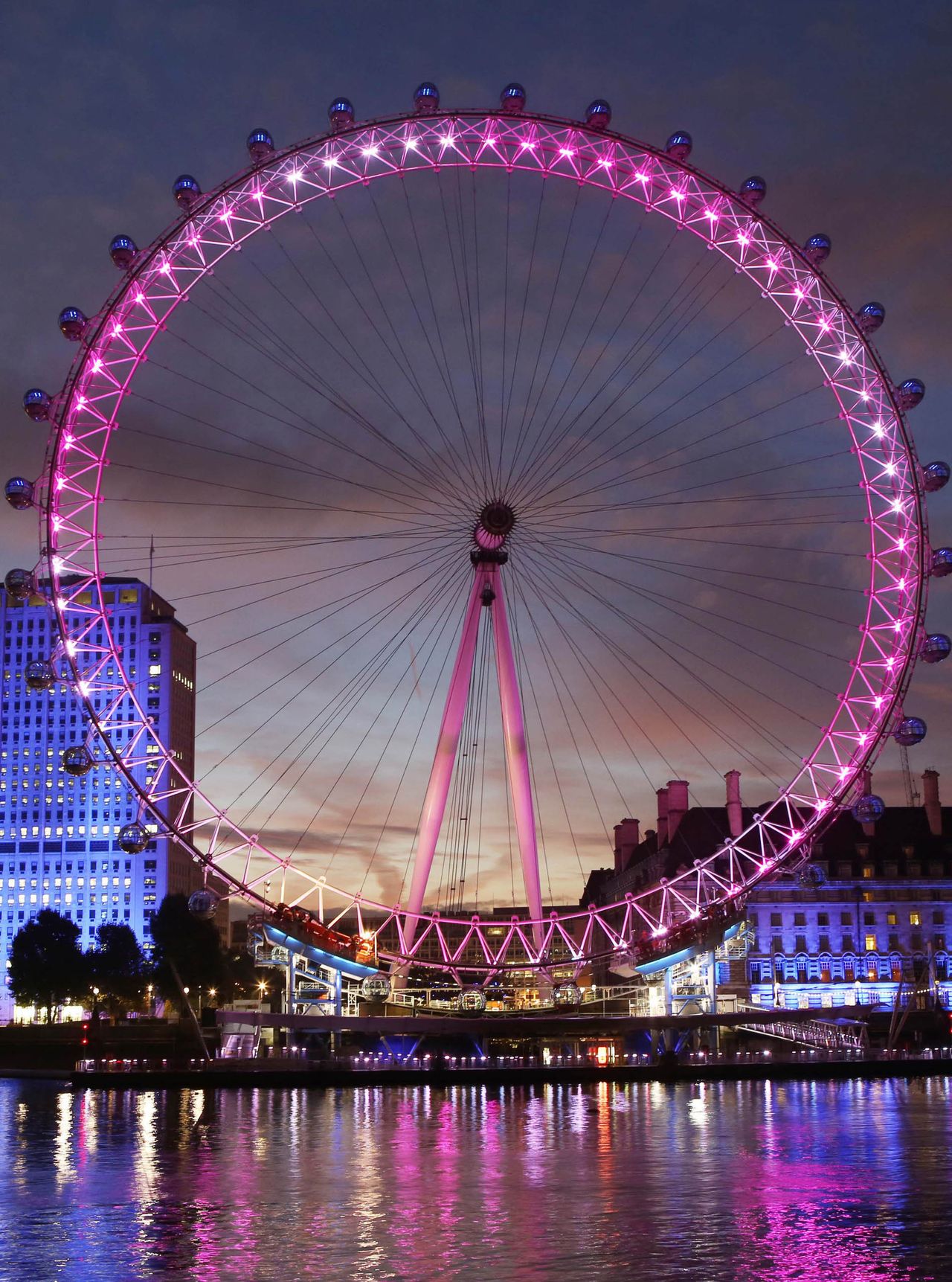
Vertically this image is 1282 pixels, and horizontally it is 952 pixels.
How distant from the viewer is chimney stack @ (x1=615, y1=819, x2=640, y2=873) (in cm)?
16600

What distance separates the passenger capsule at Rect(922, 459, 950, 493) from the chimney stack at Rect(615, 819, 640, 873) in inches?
3790

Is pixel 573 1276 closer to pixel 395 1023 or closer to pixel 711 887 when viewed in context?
pixel 395 1023

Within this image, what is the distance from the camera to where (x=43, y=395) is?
69.1 metres

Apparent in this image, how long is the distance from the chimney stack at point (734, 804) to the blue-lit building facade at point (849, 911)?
14 centimetres

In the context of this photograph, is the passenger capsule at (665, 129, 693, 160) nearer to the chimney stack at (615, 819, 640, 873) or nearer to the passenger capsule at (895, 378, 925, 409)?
the passenger capsule at (895, 378, 925, 409)

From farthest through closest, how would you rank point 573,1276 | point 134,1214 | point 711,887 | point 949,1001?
point 949,1001 → point 711,887 → point 134,1214 → point 573,1276

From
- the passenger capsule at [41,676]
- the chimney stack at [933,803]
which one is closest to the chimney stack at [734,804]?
the chimney stack at [933,803]

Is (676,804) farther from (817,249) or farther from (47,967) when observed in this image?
(817,249)

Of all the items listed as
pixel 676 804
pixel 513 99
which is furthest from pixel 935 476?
pixel 676 804

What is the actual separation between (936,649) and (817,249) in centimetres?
1919

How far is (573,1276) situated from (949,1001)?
364ft

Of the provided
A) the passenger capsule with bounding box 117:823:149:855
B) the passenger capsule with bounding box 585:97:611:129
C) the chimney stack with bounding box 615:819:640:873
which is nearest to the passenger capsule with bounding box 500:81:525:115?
the passenger capsule with bounding box 585:97:611:129

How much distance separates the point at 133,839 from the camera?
7256 cm

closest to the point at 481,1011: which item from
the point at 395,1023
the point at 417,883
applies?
the point at 395,1023
